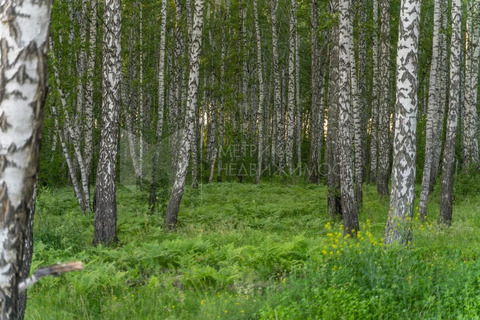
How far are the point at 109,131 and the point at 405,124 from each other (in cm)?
586

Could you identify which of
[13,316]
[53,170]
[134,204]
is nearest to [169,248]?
[13,316]

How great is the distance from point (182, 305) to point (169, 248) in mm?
2792

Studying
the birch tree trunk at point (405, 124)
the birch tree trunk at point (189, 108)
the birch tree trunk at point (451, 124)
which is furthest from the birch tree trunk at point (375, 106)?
the birch tree trunk at point (405, 124)

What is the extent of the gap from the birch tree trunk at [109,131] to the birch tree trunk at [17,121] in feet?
23.9

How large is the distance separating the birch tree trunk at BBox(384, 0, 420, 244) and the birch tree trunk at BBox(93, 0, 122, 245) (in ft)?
18.4

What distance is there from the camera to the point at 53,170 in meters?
23.3

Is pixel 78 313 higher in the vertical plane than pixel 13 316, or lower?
lower

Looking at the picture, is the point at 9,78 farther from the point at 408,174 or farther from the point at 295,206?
the point at 295,206

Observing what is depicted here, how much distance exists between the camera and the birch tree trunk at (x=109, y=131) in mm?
10008

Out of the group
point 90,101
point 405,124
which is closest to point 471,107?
point 405,124

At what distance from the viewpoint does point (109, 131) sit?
10000 mm

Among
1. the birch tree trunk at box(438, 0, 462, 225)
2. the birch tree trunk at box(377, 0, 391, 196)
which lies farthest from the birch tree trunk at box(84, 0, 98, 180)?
the birch tree trunk at box(438, 0, 462, 225)

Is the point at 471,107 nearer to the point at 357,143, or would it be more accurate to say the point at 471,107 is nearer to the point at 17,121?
the point at 357,143

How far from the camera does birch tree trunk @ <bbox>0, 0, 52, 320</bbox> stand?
A: 275 centimetres
